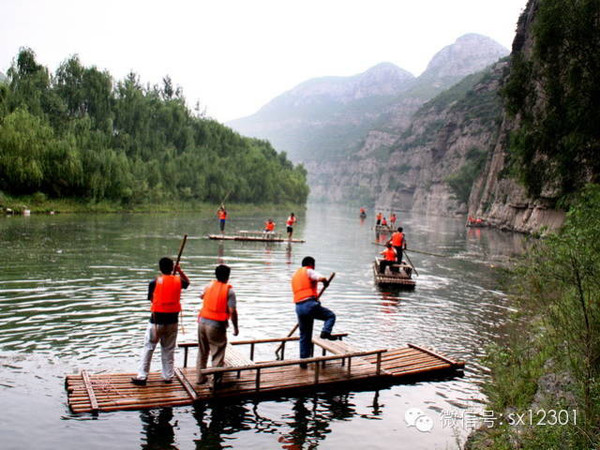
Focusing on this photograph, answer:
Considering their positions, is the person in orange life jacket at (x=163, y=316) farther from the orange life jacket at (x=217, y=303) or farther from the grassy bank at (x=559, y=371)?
the grassy bank at (x=559, y=371)

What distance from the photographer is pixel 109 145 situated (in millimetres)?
69625

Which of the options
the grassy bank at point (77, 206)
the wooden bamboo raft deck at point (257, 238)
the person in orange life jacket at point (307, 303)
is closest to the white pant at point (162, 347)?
the person in orange life jacket at point (307, 303)

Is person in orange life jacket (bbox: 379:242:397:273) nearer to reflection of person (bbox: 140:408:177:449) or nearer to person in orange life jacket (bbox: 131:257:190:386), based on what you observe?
person in orange life jacket (bbox: 131:257:190:386)

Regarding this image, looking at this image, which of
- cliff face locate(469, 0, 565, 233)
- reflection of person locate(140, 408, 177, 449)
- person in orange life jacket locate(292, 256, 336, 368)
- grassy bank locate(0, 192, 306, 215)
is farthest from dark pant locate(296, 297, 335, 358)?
grassy bank locate(0, 192, 306, 215)

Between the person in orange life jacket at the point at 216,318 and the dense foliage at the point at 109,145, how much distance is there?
46470 millimetres

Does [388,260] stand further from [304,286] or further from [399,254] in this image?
[304,286]

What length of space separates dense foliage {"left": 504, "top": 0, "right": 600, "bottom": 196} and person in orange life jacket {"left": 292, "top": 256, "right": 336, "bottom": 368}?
1497 centimetres

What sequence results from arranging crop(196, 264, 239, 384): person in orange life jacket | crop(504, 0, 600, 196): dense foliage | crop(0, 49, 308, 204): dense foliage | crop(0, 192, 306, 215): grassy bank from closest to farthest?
1. crop(196, 264, 239, 384): person in orange life jacket
2. crop(504, 0, 600, 196): dense foliage
3. crop(0, 192, 306, 215): grassy bank
4. crop(0, 49, 308, 204): dense foliage

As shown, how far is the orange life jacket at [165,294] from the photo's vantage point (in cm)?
919

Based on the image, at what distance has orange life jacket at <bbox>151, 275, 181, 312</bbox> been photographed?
9188 mm

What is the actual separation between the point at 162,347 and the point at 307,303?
2.78 meters

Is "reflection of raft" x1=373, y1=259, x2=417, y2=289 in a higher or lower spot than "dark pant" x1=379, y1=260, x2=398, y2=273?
lower

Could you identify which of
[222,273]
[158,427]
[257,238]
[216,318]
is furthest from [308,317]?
[257,238]

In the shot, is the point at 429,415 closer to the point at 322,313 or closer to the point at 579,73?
the point at 322,313
